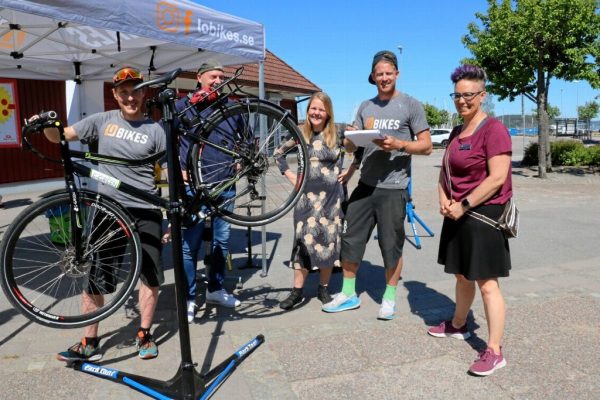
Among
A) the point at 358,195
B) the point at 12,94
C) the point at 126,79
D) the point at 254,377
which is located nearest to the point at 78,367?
the point at 254,377

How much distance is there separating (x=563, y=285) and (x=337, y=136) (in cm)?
277

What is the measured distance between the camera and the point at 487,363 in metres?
3.08

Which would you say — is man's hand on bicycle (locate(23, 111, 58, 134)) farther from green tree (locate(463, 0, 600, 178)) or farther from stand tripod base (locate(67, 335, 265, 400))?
green tree (locate(463, 0, 600, 178))

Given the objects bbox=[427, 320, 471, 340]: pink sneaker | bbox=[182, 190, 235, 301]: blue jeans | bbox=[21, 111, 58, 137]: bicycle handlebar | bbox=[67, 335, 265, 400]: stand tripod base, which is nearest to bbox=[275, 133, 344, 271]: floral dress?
bbox=[182, 190, 235, 301]: blue jeans

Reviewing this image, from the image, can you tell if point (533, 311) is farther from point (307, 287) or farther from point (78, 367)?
point (78, 367)

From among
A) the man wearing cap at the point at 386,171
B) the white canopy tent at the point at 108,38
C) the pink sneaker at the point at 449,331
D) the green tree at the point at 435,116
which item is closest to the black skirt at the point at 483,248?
the pink sneaker at the point at 449,331

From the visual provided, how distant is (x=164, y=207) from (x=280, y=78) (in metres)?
17.8

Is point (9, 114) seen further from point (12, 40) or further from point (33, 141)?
point (12, 40)

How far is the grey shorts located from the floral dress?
0.45ft

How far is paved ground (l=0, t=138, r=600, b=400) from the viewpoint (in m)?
2.92

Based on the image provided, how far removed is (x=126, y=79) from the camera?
3.08 metres

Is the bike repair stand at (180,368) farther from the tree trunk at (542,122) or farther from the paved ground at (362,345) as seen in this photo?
the tree trunk at (542,122)

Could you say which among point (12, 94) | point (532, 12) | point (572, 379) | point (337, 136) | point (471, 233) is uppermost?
point (532, 12)

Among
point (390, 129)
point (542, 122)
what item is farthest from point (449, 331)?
point (542, 122)
